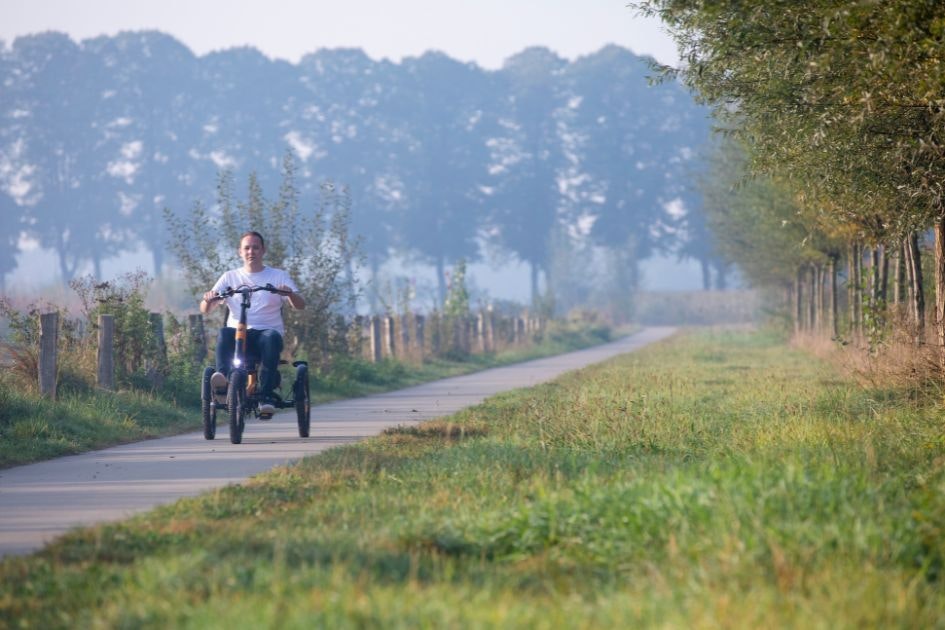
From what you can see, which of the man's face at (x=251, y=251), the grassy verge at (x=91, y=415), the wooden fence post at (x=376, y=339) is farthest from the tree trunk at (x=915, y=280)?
the wooden fence post at (x=376, y=339)

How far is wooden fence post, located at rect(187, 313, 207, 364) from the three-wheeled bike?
6.49 meters

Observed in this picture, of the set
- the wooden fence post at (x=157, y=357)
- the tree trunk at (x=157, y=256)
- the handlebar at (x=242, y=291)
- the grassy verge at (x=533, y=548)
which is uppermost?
the tree trunk at (x=157, y=256)

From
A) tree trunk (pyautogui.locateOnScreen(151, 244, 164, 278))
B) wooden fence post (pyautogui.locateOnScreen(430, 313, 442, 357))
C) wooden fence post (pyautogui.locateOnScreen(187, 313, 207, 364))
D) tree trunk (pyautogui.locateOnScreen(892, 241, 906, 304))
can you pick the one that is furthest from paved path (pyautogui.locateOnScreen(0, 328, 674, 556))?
tree trunk (pyautogui.locateOnScreen(151, 244, 164, 278))

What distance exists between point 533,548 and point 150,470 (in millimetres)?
5027

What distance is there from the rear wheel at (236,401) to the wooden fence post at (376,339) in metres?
17.4

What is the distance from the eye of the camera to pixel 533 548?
22.9 ft

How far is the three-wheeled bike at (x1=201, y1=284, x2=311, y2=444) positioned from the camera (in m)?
13.2

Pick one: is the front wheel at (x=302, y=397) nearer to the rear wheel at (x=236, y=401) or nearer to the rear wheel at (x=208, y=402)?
the rear wheel at (x=236, y=401)

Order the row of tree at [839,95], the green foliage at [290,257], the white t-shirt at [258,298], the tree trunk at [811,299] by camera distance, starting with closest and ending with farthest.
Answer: the row of tree at [839,95] → the white t-shirt at [258,298] → the green foliage at [290,257] → the tree trunk at [811,299]

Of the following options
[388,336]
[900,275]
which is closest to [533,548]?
[900,275]

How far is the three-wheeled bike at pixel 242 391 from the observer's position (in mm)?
13195

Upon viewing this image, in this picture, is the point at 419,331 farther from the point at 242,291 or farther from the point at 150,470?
the point at 150,470

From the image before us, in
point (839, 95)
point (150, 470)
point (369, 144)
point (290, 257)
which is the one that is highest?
point (369, 144)

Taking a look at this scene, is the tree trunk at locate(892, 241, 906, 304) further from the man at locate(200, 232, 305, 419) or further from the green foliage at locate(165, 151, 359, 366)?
the man at locate(200, 232, 305, 419)
